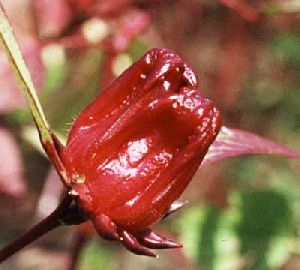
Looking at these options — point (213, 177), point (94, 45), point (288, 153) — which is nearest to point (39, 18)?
point (94, 45)

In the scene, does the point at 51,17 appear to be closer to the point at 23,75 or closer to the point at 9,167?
the point at 9,167

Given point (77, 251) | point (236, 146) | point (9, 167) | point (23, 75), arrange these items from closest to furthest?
1. point (23, 75)
2. point (236, 146)
3. point (77, 251)
4. point (9, 167)

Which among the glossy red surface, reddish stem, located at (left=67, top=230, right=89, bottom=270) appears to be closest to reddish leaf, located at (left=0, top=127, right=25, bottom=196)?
reddish stem, located at (left=67, top=230, right=89, bottom=270)

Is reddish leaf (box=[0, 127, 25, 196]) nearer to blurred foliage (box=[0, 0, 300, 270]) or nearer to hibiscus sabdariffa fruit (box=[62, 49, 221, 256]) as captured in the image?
blurred foliage (box=[0, 0, 300, 270])

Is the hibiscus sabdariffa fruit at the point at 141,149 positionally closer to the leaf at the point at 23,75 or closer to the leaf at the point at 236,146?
the leaf at the point at 23,75

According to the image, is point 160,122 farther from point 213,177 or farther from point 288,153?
point 213,177

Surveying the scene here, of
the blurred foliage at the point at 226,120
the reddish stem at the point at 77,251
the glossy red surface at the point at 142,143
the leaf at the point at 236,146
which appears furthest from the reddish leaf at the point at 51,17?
the glossy red surface at the point at 142,143

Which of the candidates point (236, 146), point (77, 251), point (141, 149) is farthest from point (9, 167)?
point (141, 149)
